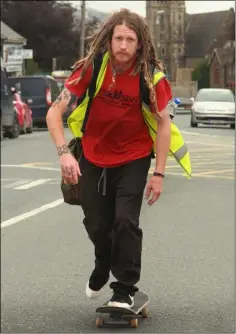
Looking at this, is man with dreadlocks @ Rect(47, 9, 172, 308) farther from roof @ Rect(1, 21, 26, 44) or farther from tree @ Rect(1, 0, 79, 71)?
roof @ Rect(1, 21, 26, 44)

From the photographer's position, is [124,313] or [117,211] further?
[124,313]

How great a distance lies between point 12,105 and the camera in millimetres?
24422

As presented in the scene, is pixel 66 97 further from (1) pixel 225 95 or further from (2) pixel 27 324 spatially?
(1) pixel 225 95

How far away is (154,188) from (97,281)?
67 centimetres

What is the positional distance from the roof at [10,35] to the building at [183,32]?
40.2 m

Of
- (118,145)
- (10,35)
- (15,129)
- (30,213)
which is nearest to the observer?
(118,145)

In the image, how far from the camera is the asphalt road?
5381 millimetres

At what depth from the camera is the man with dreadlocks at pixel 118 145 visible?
161 inches

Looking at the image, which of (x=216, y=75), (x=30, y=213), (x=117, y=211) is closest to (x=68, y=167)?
(x=117, y=211)

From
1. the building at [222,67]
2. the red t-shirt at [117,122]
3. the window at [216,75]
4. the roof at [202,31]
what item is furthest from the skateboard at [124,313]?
the window at [216,75]

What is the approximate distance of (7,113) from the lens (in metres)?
24.5

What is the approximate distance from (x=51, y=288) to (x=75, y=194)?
198 centimetres

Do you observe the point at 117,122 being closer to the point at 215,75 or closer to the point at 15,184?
the point at 215,75

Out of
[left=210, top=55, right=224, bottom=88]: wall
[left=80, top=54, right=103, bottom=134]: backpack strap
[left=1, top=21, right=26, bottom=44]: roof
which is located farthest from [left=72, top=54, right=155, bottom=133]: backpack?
[left=1, top=21, right=26, bottom=44]: roof
